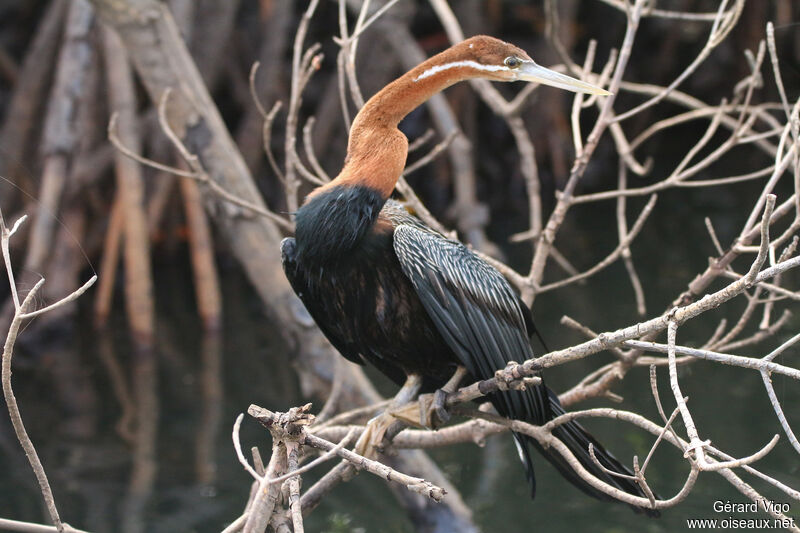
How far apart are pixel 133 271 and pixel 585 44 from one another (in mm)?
5775

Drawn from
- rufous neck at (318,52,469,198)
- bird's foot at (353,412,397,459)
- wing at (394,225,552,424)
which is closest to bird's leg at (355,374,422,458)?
bird's foot at (353,412,397,459)

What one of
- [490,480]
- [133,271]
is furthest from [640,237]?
[133,271]

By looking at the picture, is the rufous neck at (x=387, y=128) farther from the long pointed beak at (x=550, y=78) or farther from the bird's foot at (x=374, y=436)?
the bird's foot at (x=374, y=436)

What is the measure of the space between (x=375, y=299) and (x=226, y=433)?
2.70 m

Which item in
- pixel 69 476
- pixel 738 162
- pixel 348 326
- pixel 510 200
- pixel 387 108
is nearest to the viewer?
pixel 387 108

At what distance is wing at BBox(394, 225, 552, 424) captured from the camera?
2705 mm

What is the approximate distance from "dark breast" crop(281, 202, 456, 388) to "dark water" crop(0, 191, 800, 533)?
5.84 ft

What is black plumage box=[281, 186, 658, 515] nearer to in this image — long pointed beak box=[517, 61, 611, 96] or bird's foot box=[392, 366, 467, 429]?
bird's foot box=[392, 366, 467, 429]

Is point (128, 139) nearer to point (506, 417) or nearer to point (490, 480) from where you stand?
point (490, 480)

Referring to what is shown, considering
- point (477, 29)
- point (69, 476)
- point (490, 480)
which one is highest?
point (477, 29)

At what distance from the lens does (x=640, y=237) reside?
7.89 metres

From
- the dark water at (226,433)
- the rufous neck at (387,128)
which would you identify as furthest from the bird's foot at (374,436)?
the dark water at (226,433)

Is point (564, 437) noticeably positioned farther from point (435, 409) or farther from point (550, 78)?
point (550, 78)

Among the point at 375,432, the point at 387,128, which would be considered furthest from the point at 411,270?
the point at 375,432
